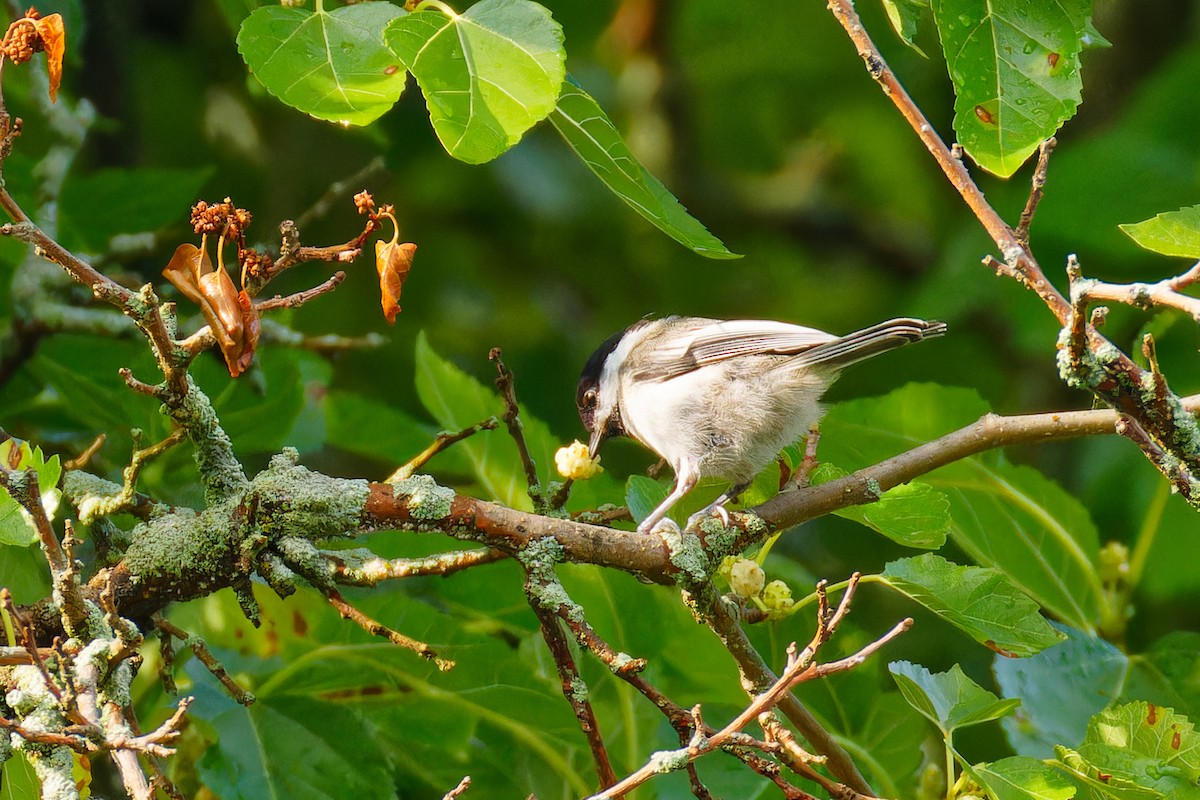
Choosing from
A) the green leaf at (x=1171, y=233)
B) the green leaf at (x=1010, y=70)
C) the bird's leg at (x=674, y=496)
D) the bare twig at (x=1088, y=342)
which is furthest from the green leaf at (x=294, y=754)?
the green leaf at (x=1171, y=233)

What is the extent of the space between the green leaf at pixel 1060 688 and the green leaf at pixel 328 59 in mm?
1959

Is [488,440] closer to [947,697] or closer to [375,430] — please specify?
[375,430]

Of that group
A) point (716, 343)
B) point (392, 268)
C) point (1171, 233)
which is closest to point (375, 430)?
point (716, 343)

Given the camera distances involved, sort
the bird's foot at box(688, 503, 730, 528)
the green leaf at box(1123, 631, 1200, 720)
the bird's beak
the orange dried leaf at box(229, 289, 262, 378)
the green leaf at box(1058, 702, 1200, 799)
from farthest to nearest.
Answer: the bird's beak
the green leaf at box(1123, 631, 1200, 720)
the bird's foot at box(688, 503, 730, 528)
the green leaf at box(1058, 702, 1200, 799)
the orange dried leaf at box(229, 289, 262, 378)

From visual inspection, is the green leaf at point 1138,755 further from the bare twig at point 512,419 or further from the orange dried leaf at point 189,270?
the orange dried leaf at point 189,270

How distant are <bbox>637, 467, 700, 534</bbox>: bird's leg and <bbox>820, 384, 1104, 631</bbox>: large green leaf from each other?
0.36m

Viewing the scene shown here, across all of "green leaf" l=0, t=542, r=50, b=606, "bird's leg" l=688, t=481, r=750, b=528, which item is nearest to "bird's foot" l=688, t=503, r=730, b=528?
"bird's leg" l=688, t=481, r=750, b=528

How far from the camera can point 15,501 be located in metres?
1.88

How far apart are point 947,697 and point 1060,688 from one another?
65cm

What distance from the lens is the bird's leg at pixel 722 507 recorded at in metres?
2.62

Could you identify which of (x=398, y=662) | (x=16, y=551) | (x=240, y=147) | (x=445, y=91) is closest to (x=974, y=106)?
(x=445, y=91)

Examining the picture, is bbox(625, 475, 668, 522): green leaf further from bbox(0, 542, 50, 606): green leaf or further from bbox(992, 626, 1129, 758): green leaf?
bbox(0, 542, 50, 606): green leaf

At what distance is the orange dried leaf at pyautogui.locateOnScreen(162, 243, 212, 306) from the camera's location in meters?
2.01

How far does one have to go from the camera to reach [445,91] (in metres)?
2.23
